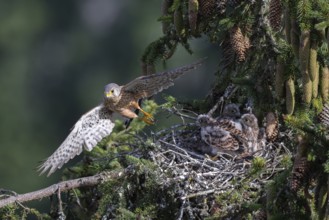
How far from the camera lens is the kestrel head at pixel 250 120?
774 centimetres

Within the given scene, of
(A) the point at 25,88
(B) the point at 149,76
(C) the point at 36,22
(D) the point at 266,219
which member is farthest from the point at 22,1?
(D) the point at 266,219

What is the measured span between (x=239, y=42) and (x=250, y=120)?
28.7 inches

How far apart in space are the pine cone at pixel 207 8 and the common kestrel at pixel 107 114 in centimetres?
87

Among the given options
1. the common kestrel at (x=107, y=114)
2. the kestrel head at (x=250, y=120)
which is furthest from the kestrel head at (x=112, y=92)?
the kestrel head at (x=250, y=120)

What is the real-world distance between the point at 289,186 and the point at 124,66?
1802cm

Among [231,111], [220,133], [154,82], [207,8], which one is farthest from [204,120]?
[154,82]

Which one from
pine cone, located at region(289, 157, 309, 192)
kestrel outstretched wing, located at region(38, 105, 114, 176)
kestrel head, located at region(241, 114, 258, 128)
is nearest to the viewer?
pine cone, located at region(289, 157, 309, 192)

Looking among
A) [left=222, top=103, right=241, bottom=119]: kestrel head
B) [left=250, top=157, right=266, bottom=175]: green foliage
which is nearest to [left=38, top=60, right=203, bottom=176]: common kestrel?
[left=222, top=103, right=241, bottom=119]: kestrel head

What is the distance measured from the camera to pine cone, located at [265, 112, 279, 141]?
7.51 metres

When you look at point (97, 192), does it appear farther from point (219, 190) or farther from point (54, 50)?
point (54, 50)

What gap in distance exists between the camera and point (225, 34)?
7344 mm

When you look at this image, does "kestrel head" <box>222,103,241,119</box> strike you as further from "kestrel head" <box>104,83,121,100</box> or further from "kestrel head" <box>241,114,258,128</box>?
"kestrel head" <box>104,83,121,100</box>

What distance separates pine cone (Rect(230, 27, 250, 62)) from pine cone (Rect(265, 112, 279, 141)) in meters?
0.48

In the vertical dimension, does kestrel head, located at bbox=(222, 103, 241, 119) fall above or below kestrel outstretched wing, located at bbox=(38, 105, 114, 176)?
above
